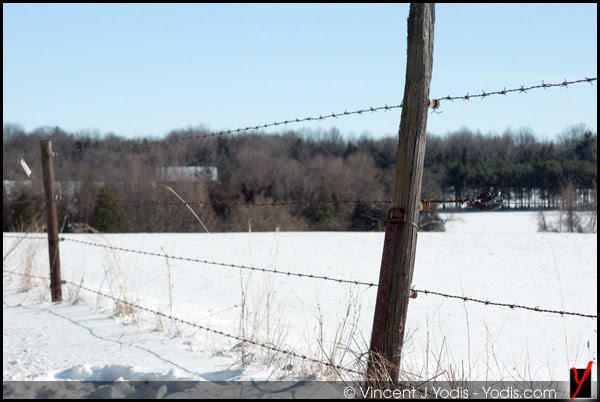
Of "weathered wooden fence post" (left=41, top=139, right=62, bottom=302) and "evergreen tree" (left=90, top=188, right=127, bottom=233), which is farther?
"evergreen tree" (left=90, top=188, right=127, bottom=233)

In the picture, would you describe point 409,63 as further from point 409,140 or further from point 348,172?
point 348,172

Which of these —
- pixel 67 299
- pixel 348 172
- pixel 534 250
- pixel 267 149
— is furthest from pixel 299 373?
pixel 267 149

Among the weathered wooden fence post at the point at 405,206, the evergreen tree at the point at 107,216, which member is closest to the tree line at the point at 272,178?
the evergreen tree at the point at 107,216

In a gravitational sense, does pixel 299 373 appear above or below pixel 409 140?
below

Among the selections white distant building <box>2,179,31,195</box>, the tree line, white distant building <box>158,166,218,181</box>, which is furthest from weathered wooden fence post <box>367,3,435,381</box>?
white distant building <box>158,166,218,181</box>

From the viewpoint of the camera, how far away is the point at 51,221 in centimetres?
748

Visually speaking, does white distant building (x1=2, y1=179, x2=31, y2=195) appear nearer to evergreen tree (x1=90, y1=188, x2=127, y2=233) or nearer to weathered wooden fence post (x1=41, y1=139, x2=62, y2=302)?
evergreen tree (x1=90, y1=188, x2=127, y2=233)

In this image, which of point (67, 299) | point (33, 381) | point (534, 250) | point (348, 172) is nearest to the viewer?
point (33, 381)

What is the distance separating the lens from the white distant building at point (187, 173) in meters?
34.7

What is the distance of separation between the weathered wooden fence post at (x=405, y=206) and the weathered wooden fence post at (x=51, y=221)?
4577 millimetres

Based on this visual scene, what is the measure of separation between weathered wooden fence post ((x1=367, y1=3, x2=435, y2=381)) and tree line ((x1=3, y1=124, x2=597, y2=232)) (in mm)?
1767

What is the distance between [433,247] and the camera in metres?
14.1

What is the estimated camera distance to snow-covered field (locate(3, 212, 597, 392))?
4688 millimetres

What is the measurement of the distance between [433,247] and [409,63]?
10.8 metres
